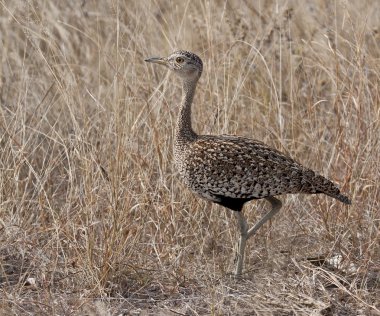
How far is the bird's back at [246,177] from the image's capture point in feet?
14.3

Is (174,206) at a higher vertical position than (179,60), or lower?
lower

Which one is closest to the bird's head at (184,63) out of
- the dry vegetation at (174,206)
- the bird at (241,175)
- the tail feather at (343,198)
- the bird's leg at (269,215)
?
the dry vegetation at (174,206)

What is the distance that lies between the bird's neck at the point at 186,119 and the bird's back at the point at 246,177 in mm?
197

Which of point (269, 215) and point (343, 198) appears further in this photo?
point (269, 215)

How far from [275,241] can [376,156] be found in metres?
0.72

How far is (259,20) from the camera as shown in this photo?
20.8ft

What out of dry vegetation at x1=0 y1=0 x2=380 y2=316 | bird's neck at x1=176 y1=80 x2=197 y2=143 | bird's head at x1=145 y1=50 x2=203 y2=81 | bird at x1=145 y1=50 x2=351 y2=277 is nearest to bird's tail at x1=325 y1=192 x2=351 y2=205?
bird at x1=145 y1=50 x2=351 y2=277

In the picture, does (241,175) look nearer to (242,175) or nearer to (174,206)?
(242,175)

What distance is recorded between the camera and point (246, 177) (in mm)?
4348

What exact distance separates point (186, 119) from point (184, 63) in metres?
0.29

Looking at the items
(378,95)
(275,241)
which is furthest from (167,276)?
(378,95)

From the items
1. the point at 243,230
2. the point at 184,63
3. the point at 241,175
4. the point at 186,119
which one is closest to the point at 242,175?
the point at 241,175

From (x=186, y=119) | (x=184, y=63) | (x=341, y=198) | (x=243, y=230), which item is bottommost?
(x=243, y=230)

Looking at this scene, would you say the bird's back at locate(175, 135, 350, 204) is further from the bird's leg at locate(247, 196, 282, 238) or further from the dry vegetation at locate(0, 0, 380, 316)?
the dry vegetation at locate(0, 0, 380, 316)
